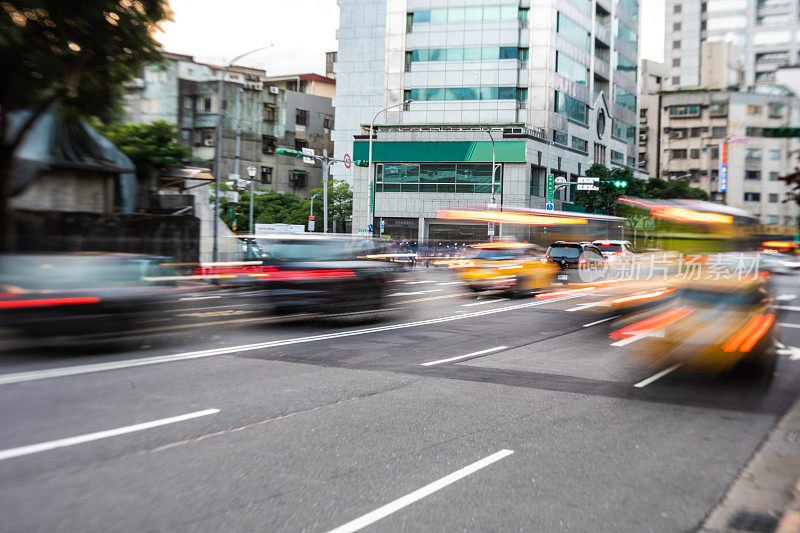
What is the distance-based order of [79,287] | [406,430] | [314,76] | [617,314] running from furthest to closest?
[314,76] → [617,314] → [79,287] → [406,430]

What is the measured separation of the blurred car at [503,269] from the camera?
71.2 feet

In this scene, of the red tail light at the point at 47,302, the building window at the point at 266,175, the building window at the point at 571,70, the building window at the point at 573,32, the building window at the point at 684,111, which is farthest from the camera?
the building window at the point at 684,111

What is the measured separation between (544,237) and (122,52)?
1498 cm

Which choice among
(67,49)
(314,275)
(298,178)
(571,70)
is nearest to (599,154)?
(571,70)

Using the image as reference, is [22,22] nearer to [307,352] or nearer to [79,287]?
[79,287]

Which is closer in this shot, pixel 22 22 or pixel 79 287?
pixel 79 287

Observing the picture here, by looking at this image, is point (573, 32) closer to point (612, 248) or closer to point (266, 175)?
point (266, 175)

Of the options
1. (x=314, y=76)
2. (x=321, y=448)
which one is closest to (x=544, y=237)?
(x=321, y=448)

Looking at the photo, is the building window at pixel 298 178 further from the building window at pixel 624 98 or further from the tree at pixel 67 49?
the tree at pixel 67 49

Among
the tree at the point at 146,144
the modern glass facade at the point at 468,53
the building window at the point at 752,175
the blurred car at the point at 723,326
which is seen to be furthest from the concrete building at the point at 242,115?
the blurred car at the point at 723,326

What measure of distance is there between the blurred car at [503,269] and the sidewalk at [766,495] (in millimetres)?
14911

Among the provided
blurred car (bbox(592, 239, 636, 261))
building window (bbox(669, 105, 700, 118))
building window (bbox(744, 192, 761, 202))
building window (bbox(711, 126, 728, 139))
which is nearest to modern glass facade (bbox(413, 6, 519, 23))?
blurred car (bbox(592, 239, 636, 261))

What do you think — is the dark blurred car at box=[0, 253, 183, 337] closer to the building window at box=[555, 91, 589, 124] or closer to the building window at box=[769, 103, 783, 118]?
the building window at box=[769, 103, 783, 118]

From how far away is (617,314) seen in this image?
18250 mm
